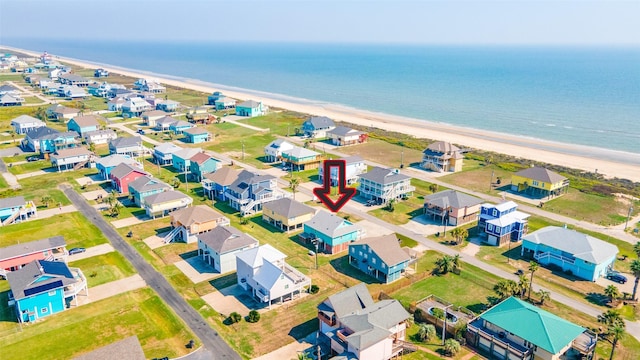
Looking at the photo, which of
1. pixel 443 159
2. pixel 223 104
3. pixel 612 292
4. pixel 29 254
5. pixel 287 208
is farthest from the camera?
pixel 223 104

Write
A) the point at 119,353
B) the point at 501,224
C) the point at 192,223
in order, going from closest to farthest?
1. the point at 119,353
2. the point at 192,223
3. the point at 501,224

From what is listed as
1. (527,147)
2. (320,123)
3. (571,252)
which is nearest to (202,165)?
(320,123)

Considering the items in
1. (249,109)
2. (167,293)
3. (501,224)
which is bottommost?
(167,293)

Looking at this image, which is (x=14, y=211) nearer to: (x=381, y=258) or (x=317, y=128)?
(x=381, y=258)

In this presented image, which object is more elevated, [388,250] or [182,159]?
[182,159]

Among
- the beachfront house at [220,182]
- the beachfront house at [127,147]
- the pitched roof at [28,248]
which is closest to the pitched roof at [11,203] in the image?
the pitched roof at [28,248]

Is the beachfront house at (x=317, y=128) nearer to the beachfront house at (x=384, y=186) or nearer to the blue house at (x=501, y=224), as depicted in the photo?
the beachfront house at (x=384, y=186)

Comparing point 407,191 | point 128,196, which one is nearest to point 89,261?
point 128,196
